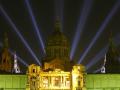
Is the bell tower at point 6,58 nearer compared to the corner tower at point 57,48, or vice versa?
the corner tower at point 57,48

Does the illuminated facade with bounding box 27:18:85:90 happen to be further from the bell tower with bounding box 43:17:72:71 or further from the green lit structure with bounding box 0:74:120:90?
the bell tower with bounding box 43:17:72:71

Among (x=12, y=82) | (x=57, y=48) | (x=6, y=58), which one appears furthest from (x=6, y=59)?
(x=12, y=82)

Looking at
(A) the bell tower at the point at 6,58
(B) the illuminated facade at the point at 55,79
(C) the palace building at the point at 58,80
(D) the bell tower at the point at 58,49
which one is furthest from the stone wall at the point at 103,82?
(A) the bell tower at the point at 6,58

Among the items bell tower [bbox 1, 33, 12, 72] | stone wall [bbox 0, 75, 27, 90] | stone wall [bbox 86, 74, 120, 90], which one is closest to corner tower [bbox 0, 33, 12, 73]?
bell tower [bbox 1, 33, 12, 72]

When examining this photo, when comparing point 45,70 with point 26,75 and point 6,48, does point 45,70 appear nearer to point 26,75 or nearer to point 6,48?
point 26,75

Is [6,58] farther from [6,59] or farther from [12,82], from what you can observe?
[12,82]

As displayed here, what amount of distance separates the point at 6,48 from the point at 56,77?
48.4 feet

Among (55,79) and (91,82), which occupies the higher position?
(55,79)

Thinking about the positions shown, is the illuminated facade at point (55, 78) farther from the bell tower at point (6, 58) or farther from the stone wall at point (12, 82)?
the bell tower at point (6, 58)

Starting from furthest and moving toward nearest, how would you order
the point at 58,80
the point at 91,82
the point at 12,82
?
the point at 91,82 → the point at 12,82 → the point at 58,80

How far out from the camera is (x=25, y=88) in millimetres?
46719

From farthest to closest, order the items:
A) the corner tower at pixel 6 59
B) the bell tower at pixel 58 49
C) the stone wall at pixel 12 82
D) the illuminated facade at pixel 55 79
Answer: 1. the corner tower at pixel 6 59
2. the bell tower at pixel 58 49
3. the stone wall at pixel 12 82
4. the illuminated facade at pixel 55 79

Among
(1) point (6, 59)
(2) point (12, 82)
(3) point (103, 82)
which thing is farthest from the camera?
(1) point (6, 59)

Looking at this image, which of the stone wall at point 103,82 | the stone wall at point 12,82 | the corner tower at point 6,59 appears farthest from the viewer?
the corner tower at point 6,59
